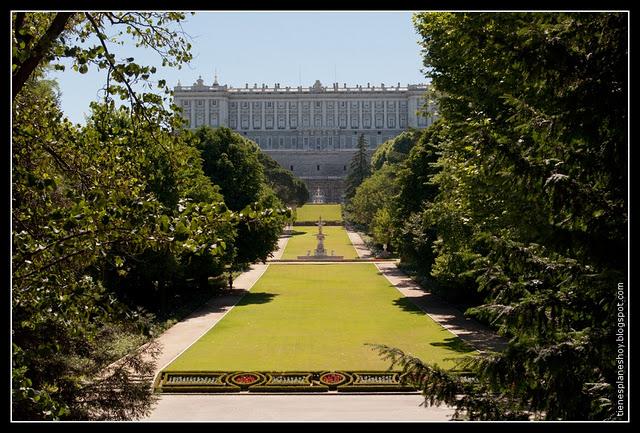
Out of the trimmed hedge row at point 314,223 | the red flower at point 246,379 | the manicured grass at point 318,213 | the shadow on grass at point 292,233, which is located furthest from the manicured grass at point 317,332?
the manicured grass at point 318,213

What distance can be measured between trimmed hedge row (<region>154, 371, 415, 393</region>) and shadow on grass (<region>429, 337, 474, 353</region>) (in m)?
3.79

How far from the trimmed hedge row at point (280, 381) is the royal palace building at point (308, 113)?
408 ft

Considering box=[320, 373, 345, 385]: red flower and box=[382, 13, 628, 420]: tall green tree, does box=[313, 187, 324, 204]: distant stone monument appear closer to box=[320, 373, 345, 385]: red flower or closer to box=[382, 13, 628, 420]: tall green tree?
box=[320, 373, 345, 385]: red flower

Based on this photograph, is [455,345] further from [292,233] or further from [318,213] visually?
[318,213]

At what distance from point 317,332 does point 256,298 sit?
873 centimetres

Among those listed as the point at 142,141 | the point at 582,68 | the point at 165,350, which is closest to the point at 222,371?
the point at 165,350

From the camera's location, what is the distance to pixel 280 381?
1617 centimetres

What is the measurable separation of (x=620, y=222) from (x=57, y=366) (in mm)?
7576

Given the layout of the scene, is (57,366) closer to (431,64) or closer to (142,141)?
(142,141)

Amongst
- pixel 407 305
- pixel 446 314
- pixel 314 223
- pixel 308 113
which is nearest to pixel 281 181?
pixel 314 223

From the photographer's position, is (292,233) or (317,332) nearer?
(317,332)

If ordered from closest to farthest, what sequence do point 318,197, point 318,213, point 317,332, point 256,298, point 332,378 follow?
1. point 332,378
2. point 317,332
3. point 256,298
4. point 318,213
5. point 318,197

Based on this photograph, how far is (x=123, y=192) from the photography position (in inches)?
272

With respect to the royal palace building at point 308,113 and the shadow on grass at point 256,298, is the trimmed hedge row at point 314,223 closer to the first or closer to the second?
the shadow on grass at point 256,298
